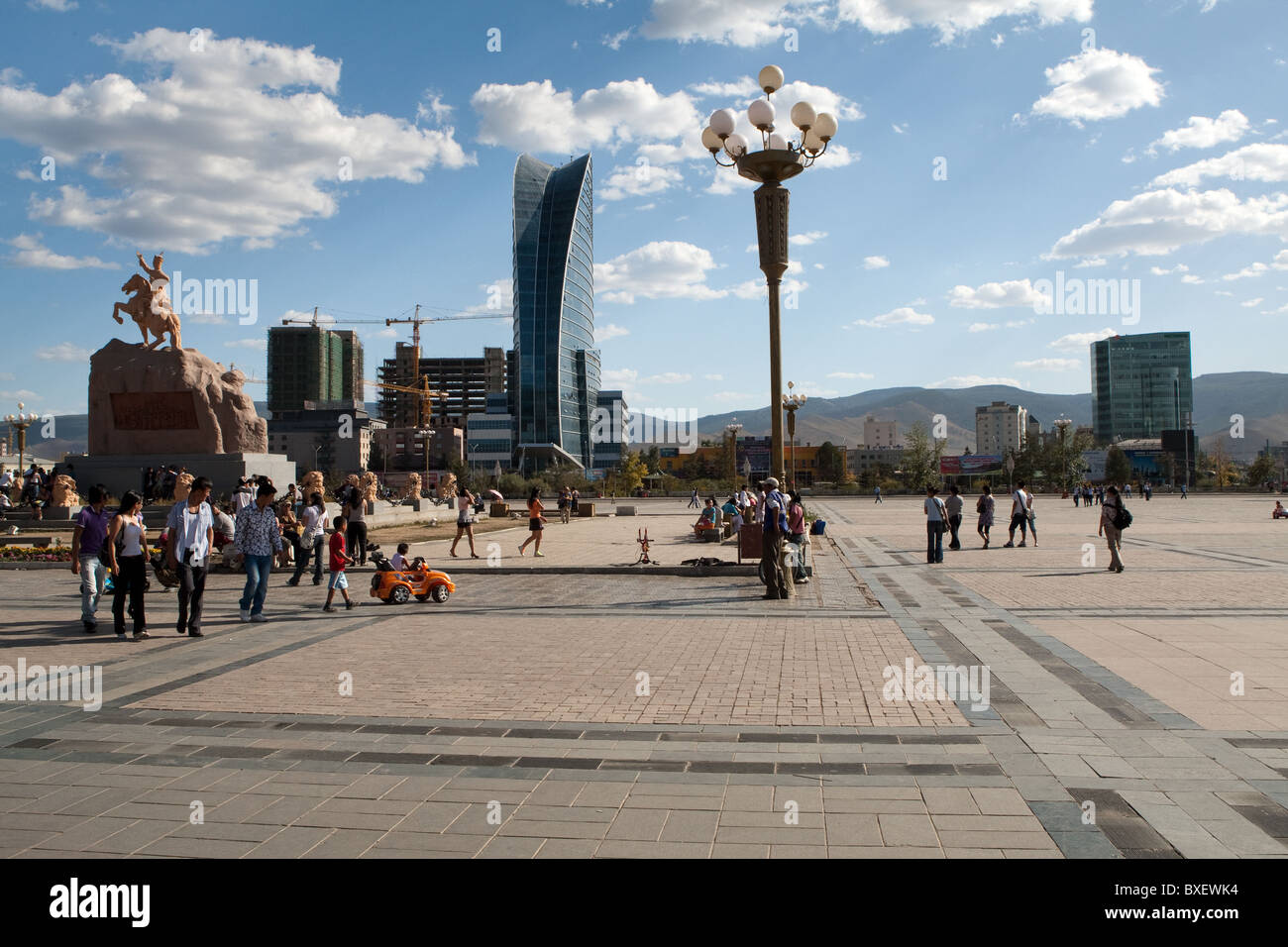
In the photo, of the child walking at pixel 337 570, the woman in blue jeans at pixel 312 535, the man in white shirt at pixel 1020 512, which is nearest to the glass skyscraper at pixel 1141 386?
the man in white shirt at pixel 1020 512

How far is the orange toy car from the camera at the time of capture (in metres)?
11.5

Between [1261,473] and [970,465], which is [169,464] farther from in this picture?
[970,465]

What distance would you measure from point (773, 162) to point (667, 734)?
10.3m

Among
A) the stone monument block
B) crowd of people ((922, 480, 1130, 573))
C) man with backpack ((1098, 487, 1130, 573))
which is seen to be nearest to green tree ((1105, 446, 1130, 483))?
crowd of people ((922, 480, 1130, 573))

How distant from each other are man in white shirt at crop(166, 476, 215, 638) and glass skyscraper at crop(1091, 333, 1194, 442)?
194m

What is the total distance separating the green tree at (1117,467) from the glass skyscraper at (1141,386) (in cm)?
7452

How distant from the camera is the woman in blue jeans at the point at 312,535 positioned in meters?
13.5

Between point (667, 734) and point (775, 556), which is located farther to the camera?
point (775, 556)

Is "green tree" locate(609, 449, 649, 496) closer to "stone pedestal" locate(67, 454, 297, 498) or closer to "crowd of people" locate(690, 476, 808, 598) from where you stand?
"stone pedestal" locate(67, 454, 297, 498)

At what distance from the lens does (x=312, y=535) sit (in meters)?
13.7

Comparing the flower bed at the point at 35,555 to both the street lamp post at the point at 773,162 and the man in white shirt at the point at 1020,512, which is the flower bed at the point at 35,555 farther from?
the man in white shirt at the point at 1020,512

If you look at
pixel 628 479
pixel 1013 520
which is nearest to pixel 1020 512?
pixel 1013 520

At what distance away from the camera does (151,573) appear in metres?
15.3
